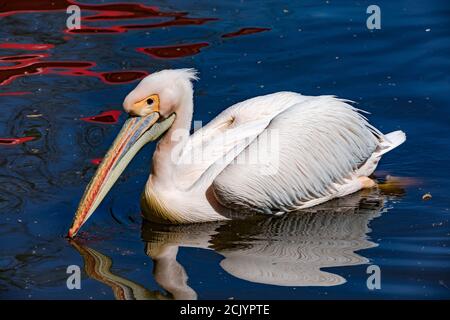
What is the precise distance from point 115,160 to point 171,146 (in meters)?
0.37

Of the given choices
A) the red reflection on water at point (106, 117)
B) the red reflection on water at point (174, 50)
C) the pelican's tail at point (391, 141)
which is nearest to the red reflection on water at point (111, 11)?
the red reflection on water at point (174, 50)

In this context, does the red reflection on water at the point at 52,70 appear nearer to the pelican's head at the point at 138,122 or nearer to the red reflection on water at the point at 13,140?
the red reflection on water at the point at 13,140

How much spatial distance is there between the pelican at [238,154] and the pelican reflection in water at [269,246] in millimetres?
96

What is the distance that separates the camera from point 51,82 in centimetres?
899

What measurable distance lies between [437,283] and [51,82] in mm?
4180

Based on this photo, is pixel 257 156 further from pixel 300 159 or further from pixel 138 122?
pixel 138 122

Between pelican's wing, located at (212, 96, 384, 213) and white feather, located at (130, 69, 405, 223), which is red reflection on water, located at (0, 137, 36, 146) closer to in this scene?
white feather, located at (130, 69, 405, 223)

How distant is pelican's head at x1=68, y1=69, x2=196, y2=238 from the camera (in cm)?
648

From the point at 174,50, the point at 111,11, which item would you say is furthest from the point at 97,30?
the point at 174,50

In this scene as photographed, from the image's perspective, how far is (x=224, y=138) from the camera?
6965 millimetres

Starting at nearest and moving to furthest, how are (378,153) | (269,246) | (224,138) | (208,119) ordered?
(269,246), (224,138), (378,153), (208,119)

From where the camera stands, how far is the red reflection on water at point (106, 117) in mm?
8219
